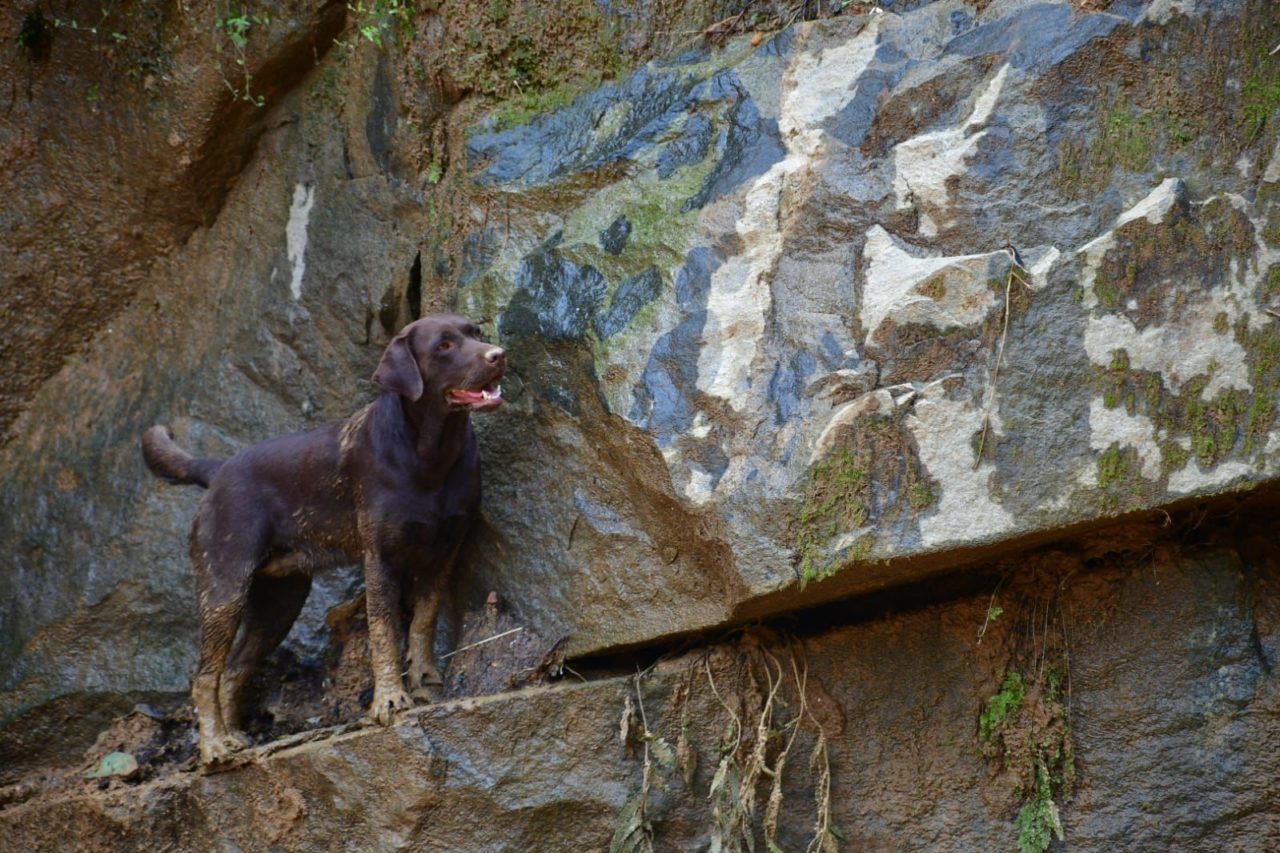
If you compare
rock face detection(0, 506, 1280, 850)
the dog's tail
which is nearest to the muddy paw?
rock face detection(0, 506, 1280, 850)

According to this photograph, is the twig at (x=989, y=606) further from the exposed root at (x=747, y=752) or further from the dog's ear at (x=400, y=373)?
the dog's ear at (x=400, y=373)

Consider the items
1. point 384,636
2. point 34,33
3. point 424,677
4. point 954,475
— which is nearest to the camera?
point 954,475

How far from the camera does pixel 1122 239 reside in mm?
5098

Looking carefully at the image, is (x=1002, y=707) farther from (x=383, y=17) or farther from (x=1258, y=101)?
(x=383, y=17)

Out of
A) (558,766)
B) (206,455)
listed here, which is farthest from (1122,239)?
(206,455)

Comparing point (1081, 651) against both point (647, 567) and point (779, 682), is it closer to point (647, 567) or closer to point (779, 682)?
point (779, 682)

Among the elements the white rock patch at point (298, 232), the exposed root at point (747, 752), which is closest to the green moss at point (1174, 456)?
the exposed root at point (747, 752)

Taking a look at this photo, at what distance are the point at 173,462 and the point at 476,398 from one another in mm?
1893

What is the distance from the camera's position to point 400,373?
19.1ft

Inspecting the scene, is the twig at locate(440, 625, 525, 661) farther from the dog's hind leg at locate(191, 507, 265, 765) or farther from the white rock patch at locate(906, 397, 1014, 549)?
the white rock patch at locate(906, 397, 1014, 549)

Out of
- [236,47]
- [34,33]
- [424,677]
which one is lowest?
[424,677]

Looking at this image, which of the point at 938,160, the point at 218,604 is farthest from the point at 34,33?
the point at 938,160

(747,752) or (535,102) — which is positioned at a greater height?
(535,102)

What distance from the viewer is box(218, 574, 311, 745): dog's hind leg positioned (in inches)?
255
